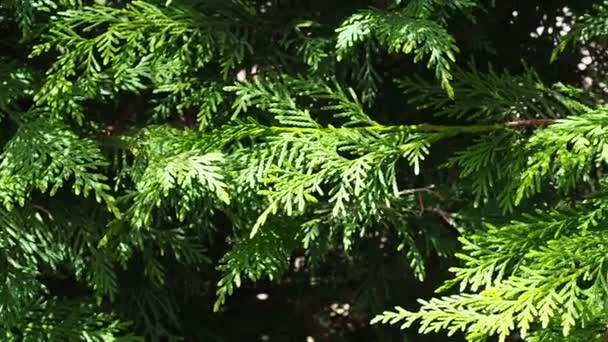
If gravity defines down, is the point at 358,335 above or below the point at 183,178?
below

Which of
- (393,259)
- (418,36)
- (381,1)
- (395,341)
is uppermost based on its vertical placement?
(381,1)

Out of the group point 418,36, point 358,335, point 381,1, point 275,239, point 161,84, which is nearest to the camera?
A: point 418,36

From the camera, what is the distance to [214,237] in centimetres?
228

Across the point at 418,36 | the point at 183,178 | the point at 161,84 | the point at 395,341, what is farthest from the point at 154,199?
the point at 395,341

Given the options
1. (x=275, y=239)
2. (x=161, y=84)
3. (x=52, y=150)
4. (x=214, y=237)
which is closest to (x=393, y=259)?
(x=214, y=237)

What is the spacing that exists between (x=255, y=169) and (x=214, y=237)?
739mm

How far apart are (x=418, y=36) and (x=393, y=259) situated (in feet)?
2.90

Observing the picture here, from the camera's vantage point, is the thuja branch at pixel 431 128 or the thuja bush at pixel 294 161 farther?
the thuja branch at pixel 431 128

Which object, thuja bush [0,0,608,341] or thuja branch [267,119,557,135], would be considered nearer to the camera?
thuja bush [0,0,608,341]

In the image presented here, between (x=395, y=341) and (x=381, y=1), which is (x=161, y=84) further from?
(x=395, y=341)

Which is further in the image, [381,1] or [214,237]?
[214,237]

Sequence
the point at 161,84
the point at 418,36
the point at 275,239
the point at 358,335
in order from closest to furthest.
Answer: the point at 418,36, the point at 275,239, the point at 161,84, the point at 358,335

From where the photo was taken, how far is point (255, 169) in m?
1.58

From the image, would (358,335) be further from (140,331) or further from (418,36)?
(418,36)
